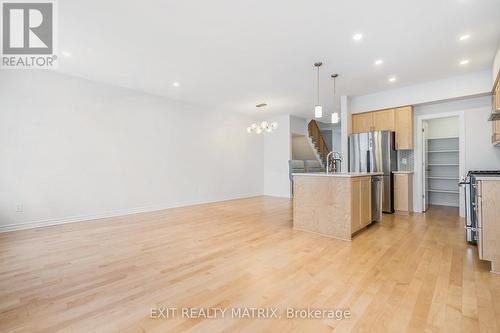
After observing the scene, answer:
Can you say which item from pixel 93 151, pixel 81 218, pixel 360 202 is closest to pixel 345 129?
pixel 360 202

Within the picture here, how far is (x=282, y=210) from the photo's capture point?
207 inches

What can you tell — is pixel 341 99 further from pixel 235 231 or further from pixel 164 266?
pixel 164 266

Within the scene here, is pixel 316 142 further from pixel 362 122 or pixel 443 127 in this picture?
pixel 443 127

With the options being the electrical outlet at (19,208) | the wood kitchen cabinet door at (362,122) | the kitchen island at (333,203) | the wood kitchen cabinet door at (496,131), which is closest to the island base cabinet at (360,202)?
the kitchen island at (333,203)

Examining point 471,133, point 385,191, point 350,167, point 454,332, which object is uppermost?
point 471,133

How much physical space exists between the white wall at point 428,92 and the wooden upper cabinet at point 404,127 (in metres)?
0.17

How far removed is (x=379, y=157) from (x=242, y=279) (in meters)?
4.35

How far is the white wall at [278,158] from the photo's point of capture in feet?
25.1

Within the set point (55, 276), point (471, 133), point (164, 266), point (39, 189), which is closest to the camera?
point (55, 276)

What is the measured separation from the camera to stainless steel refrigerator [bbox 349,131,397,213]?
4941 millimetres

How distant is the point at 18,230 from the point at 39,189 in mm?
699

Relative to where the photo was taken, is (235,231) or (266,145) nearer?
(235,231)

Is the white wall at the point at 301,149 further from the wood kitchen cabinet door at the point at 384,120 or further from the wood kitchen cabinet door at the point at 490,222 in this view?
the wood kitchen cabinet door at the point at 490,222

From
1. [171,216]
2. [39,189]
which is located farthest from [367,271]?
[39,189]
